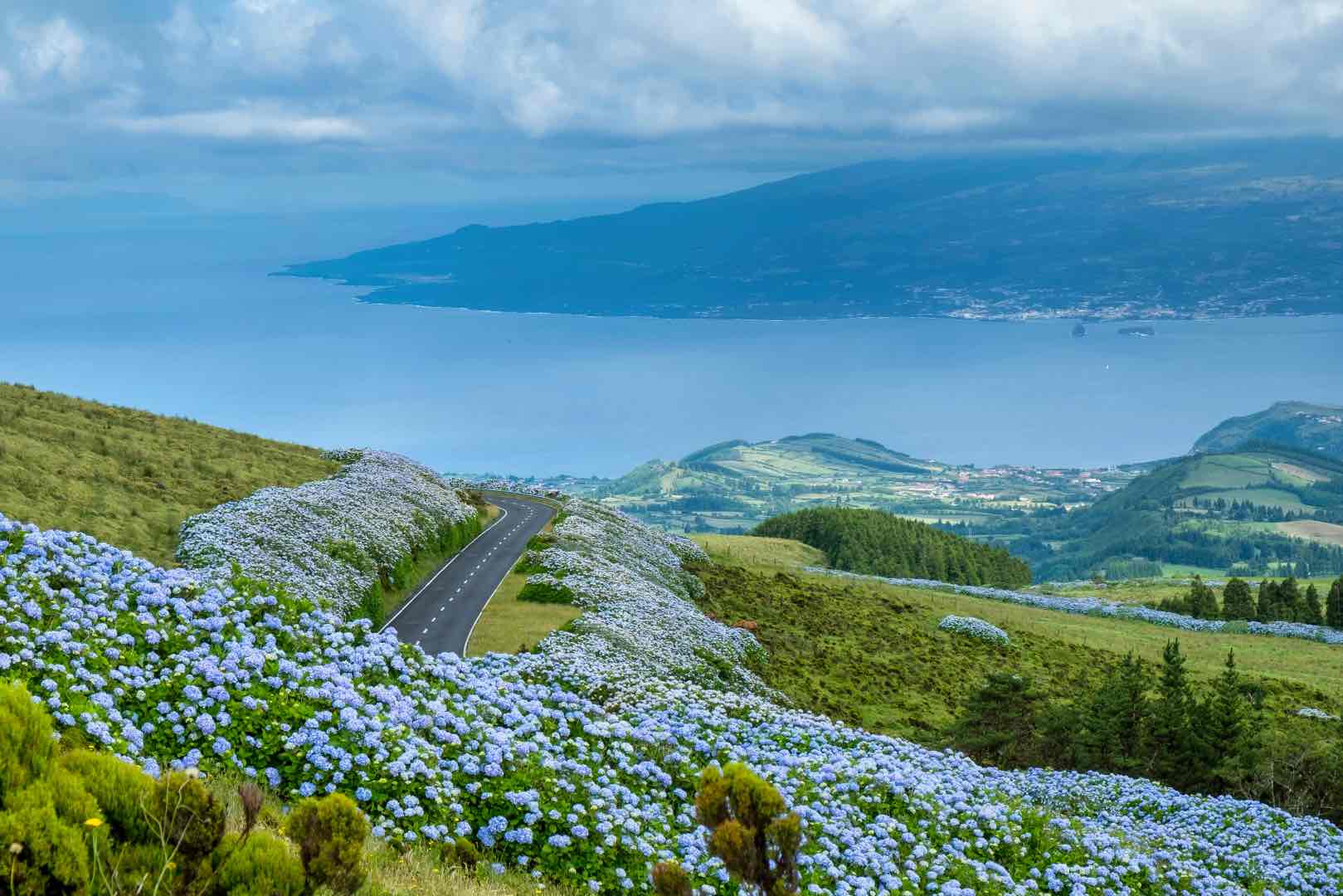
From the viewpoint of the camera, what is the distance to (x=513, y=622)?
3769 cm

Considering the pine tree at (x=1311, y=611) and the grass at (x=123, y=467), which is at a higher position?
the grass at (x=123, y=467)

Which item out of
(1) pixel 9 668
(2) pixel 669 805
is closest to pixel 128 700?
(1) pixel 9 668

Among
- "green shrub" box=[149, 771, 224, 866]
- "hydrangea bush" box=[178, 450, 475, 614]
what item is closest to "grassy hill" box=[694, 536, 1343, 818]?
"hydrangea bush" box=[178, 450, 475, 614]

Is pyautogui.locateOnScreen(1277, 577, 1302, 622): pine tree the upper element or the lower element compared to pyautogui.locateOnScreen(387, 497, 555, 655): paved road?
lower

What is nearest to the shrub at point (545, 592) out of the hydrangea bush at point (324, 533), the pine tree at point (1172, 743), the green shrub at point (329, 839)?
the hydrangea bush at point (324, 533)

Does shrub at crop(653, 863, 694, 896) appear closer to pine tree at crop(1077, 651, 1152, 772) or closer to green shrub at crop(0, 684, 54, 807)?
green shrub at crop(0, 684, 54, 807)

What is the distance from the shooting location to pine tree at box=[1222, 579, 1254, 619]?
8562 cm

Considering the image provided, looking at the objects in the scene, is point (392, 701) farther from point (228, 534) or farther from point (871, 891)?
point (228, 534)

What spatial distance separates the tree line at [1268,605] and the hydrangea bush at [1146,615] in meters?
2.25

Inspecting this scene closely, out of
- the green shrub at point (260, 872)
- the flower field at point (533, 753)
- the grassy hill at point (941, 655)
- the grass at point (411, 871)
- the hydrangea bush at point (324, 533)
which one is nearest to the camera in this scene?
the green shrub at point (260, 872)

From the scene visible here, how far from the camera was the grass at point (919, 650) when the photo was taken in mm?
43188

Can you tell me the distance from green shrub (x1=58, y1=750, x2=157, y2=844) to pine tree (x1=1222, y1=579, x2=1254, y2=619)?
9037 cm

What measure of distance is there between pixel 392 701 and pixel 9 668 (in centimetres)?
487

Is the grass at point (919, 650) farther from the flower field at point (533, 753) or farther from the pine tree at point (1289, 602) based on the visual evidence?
the flower field at point (533, 753)
